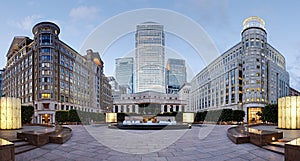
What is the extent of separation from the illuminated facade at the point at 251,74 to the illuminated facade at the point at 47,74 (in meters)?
67.8

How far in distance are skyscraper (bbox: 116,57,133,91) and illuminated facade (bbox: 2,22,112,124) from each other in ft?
103

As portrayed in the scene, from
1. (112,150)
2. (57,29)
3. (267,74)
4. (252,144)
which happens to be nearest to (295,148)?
(252,144)

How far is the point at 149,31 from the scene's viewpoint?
83.9m

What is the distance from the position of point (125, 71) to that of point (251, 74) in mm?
83862

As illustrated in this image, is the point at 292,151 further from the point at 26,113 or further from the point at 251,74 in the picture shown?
the point at 251,74

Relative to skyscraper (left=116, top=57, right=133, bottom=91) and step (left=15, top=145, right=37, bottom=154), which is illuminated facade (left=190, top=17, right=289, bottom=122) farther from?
step (left=15, top=145, right=37, bottom=154)

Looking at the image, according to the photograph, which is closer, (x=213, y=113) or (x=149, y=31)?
(x=213, y=113)

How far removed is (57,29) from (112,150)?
8024cm

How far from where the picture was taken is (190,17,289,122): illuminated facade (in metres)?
83.7

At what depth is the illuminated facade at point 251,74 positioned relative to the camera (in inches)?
3295

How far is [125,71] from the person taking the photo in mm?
144375

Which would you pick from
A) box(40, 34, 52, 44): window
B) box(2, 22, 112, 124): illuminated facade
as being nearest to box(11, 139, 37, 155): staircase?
box(2, 22, 112, 124): illuminated facade

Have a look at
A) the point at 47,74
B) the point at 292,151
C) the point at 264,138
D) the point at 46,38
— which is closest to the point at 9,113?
the point at 264,138

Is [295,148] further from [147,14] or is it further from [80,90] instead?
[80,90]
